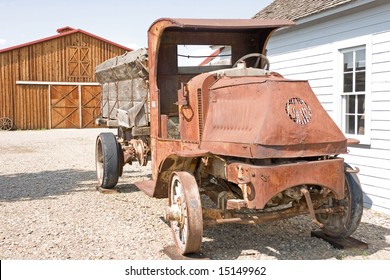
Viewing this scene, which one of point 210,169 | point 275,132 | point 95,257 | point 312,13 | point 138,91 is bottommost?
point 95,257

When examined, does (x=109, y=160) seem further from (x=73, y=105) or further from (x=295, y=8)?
(x=73, y=105)

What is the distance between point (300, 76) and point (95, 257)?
18.8 feet

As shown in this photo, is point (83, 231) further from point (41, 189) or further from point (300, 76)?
point (300, 76)

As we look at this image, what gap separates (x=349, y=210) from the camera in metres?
5.08

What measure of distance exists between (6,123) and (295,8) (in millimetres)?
19407

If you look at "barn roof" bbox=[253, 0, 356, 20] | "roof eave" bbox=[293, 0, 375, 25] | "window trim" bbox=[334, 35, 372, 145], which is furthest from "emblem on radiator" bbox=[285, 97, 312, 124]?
"barn roof" bbox=[253, 0, 356, 20]

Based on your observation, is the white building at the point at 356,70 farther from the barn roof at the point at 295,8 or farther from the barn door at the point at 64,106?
the barn door at the point at 64,106

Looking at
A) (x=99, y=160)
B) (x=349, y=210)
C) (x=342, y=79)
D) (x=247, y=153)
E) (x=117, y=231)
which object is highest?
(x=342, y=79)

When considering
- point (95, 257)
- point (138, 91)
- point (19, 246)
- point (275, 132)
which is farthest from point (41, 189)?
point (275, 132)

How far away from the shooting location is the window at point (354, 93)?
7590mm

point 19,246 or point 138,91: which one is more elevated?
point 138,91

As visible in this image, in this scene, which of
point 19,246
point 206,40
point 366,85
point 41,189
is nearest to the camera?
point 19,246

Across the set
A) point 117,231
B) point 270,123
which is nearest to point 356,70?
point 270,123
